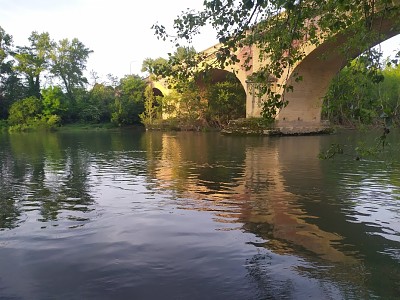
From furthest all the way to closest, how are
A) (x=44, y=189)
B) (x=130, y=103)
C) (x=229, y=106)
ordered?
(x=130, y=103) → (x=229, y=106) → (x=44, y=189)

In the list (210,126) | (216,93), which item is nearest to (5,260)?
(216,93)

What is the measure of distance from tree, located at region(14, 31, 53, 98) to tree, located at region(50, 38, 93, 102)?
119 cm

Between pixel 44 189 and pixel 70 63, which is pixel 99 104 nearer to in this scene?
pixel 70 63

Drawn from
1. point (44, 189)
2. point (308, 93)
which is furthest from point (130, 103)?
point (44, 189)

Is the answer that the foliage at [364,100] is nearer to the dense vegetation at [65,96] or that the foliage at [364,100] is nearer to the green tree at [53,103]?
the dense vegetation at [65,96]

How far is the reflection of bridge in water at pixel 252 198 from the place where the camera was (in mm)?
4727

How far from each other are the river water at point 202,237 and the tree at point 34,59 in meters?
49.2

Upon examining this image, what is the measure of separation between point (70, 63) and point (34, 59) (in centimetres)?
600

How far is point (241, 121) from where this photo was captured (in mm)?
27766

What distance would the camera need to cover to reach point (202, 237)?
4.89 m

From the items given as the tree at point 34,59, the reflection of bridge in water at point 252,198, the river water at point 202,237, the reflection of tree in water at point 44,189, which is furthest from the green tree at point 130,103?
the river water at point 202,237

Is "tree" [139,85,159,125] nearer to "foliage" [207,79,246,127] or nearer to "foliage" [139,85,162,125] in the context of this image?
"foliage" [139,85,162,125]

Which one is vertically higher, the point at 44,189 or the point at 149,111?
the point at 149,111

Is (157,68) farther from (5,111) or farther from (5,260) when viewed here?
(5,111)
